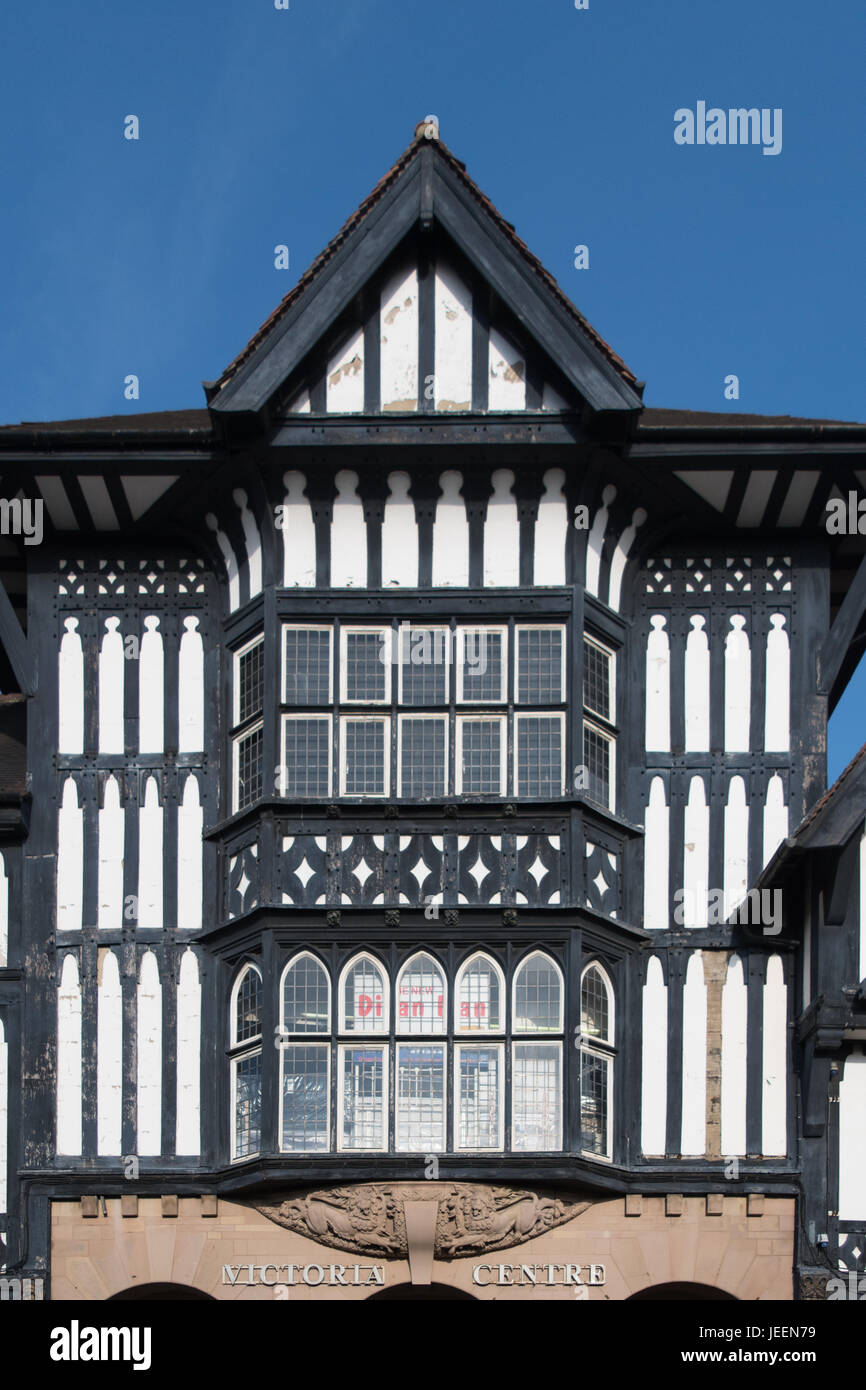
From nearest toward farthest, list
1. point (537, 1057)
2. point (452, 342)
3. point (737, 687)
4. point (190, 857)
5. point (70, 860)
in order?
point (537, 1057), point (452, 342), point (190, 857), point (70, 860), point (737, 687)

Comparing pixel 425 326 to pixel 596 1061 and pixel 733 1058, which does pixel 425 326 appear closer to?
pixel 596 1061

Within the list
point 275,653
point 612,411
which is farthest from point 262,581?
point 612,411

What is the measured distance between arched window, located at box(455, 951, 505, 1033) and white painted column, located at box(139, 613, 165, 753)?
4.69m

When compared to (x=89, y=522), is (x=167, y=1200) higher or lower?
lower

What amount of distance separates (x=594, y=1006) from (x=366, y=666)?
4.65 metres

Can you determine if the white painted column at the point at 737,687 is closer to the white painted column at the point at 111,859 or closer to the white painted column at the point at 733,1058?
the white painted column at the point at 733,1058

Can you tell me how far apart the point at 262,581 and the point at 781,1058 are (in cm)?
811

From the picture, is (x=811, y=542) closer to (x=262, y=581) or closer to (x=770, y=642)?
(x=770, y=642)

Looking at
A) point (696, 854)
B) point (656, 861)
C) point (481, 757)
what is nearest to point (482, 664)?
point (481, 757)

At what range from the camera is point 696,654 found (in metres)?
34.6

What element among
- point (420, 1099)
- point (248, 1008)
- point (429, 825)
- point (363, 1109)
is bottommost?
point (363, 1109)

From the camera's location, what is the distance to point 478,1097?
32.3 m

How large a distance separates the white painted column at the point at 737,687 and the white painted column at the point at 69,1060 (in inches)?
318
